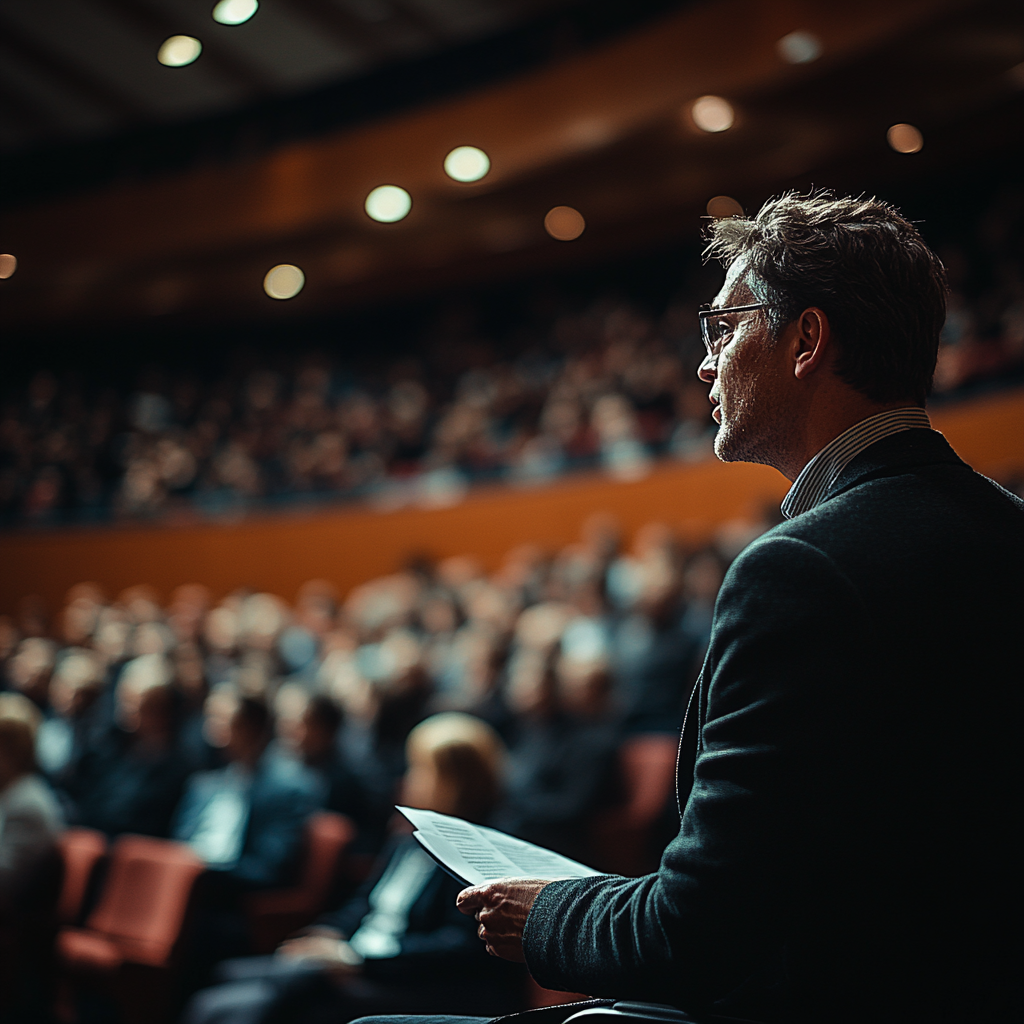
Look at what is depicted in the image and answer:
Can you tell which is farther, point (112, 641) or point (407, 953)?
point (112, 641)

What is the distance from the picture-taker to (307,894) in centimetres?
253

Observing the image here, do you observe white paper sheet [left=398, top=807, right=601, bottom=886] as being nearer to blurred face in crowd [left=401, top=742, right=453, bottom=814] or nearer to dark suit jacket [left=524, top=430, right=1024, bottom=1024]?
dark suit jacket [left=524, top=430, right=1024, bottom=1024]

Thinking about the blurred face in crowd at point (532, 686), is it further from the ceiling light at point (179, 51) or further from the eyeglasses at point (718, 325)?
the ceiling light at point (179, 51)

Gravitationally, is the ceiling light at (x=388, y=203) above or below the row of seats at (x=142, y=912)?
above

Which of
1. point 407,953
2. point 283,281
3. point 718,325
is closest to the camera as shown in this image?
point 718,325

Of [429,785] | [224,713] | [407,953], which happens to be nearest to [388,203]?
[224,713]

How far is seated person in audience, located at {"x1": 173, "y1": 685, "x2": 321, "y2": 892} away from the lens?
2.60 m

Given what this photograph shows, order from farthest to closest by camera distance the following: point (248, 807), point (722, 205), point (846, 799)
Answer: point (722, 205) → point (248, 807) → point (846, 799)

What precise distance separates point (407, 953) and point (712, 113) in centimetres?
505

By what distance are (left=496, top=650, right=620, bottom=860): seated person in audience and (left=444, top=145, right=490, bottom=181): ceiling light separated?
14.3ft

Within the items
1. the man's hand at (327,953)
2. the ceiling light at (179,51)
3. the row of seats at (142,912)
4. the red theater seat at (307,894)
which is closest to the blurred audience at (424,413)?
the ceiling light at (179,51)

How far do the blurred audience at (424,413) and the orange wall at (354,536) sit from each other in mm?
136

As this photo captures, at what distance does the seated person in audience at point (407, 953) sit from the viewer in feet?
5.87

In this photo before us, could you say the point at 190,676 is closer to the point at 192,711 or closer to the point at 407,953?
the point at 192,711
